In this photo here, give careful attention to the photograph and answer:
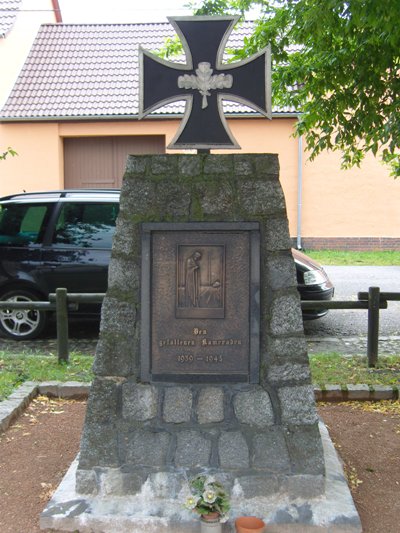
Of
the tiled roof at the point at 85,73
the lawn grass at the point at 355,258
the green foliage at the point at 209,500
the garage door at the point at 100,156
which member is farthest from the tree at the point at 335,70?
the garage door at the point at 100,156

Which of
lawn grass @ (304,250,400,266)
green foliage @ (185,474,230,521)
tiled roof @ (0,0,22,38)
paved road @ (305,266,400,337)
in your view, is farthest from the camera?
tiled roof @ (0,0,22,38)

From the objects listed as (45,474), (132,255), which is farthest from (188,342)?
(45,474)

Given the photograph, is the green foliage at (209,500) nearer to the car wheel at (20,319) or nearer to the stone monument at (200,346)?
the stone monument at (200,346)

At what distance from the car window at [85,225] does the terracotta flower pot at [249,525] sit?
16.0 ft

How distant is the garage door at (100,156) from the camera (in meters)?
17.5

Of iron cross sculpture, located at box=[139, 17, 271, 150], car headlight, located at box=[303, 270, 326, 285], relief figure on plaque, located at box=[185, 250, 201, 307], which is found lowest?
car headlight, located at box=[303, 270, 326, 285]

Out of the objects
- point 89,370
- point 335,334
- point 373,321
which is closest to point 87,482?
point 89,370

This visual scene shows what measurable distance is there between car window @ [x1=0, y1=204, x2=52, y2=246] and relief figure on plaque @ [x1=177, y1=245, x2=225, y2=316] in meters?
4.70

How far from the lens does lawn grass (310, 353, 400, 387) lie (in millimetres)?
5820

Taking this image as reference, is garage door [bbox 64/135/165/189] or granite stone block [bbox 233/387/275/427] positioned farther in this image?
garage door [bbox 64/135/165/189]

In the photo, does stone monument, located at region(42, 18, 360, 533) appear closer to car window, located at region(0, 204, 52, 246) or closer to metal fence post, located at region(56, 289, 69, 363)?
metal fence post, located at region(56, 289, 69, 363)

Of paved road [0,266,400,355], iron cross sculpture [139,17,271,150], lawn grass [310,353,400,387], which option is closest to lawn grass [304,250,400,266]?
paved road [0,266,400,355]

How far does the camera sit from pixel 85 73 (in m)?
18.5

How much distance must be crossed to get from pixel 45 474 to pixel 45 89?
15.7 m
